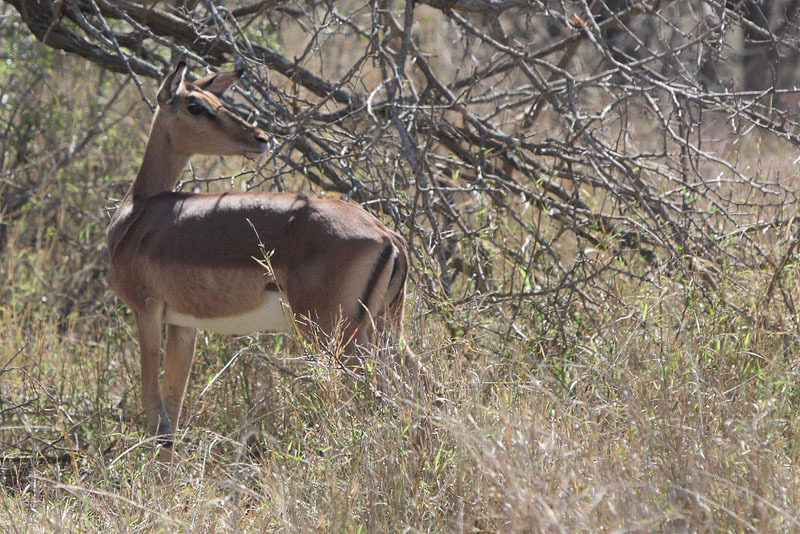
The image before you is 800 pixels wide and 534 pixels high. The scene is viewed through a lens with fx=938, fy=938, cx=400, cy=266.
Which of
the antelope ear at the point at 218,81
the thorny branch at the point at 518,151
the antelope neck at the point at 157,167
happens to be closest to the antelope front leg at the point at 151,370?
the antelope neck at the point at 157,167

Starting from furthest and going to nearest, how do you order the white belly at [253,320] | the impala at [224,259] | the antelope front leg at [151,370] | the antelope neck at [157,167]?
1. the antelope neck at [157,167]
2. the antelope front leg at [151,370]
3. the white belly at [253,320]
4. the impala at [224,259]

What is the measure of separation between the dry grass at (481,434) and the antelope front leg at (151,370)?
0.17 meters

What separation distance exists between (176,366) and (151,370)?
10.0 inches

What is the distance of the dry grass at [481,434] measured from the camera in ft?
8.07

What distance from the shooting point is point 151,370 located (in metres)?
4.04

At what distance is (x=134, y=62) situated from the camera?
4910mm

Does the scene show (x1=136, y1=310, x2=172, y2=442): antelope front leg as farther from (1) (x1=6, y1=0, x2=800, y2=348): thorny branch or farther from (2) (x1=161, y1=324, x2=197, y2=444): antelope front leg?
(1) (x1=6, y1=0, x2=800, y2=348): thorny branch

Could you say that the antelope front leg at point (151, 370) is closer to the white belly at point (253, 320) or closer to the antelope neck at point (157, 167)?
the white belly at point (253, 320)

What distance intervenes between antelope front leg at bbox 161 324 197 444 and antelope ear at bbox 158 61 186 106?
106 cm

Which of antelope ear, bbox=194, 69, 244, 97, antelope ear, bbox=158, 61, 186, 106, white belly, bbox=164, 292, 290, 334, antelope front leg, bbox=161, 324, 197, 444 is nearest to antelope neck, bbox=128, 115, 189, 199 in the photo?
antelope ear, bbox=158, 61, 186, 106

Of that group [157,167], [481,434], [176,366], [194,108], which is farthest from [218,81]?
[481,434]

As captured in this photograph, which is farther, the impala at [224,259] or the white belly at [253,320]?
the white belly at [253,320]

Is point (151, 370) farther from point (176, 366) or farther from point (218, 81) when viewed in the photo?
point (218, 81)

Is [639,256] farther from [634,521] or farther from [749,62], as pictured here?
[749,62]
